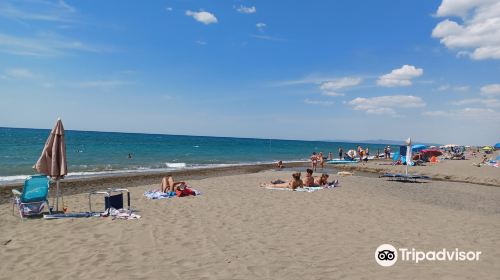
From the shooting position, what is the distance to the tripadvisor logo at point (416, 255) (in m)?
6.02

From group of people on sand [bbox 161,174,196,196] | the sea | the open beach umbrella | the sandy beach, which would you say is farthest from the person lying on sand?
the sea

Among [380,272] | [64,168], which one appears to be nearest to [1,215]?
[64,168]

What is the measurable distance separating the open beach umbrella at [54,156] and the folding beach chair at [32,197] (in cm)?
35

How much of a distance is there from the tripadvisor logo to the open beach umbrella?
26.9ft

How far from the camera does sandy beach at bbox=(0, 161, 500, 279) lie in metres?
5.41

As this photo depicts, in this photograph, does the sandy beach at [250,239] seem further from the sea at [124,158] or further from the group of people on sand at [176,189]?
the sea at [124,158]

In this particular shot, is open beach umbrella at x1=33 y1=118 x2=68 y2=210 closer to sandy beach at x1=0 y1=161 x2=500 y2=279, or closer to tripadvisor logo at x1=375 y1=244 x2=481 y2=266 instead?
sandy beach at x1=0 y1=161 x2=500 y2=279

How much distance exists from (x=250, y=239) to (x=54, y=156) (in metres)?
5.87

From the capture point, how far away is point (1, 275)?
204 inches

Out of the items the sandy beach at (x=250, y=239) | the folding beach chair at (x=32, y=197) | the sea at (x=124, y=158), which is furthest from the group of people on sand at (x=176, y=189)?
the sea at (x=124, y=158)

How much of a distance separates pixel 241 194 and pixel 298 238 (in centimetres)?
613

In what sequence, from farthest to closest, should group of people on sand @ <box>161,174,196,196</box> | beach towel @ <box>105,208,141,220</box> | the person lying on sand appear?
1. the person lying on sand
2. group of people on sand @ <box>161,174,196,196</box>
3. beach towel @ <box>105,208,141,220</box>

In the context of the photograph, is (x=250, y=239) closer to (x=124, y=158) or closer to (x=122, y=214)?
(x=122, y=214)

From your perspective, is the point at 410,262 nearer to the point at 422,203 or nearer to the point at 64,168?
the point at 422,203
